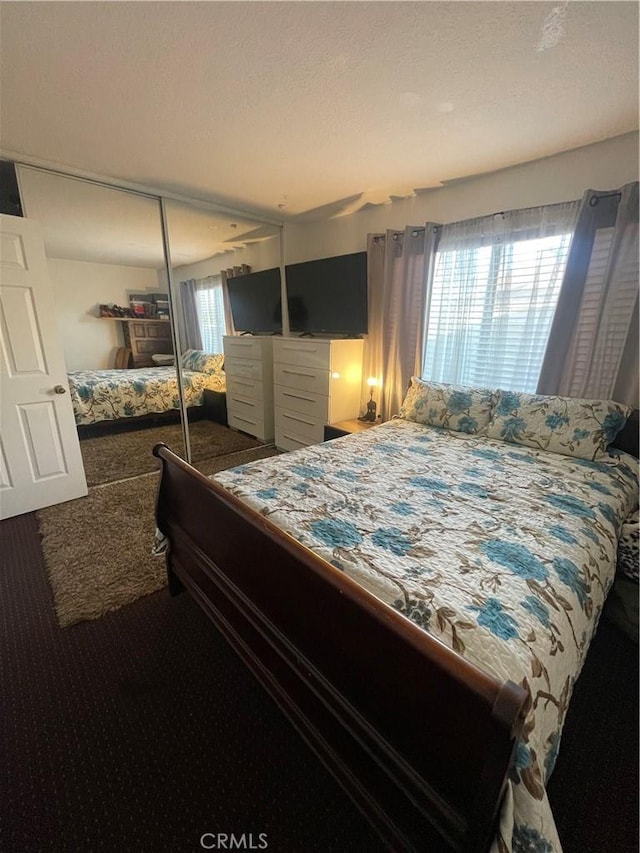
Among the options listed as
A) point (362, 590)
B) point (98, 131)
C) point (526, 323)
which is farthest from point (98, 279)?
point (526, 323)

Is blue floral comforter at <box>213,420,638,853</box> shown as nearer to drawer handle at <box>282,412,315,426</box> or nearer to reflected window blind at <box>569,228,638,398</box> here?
reflected window blind at <box>569,228,638,398</box>

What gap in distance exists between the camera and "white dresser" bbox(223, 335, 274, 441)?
147 inches

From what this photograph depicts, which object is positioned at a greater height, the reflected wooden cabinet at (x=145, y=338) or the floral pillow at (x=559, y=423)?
the reflected wooden cabinet at (x=145, y=338)

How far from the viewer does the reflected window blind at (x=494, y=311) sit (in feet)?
7.50

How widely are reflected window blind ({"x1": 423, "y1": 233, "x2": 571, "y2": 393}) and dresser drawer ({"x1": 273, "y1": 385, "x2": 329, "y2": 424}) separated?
3.26ft

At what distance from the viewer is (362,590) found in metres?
0.86

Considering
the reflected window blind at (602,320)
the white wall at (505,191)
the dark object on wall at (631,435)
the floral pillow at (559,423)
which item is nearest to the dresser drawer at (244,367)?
the white wall at (505,191)

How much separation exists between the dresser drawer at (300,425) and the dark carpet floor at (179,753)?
1998 millimetres

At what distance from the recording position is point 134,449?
317 cm

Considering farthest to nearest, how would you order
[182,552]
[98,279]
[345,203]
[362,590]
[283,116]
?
[345,203]
[98,279]
[283,116]
[182,552]
[362,590]

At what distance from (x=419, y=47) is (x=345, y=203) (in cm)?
180

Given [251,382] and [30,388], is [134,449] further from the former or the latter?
[251,382]

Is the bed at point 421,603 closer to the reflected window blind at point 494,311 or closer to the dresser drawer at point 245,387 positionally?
the reflected window blind at point 494,311

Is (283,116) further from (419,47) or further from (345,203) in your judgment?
(345,203)
